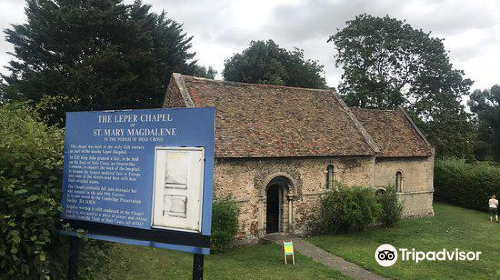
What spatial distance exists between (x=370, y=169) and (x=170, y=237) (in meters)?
19.9

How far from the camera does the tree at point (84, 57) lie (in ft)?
82.0

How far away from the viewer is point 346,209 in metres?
20.1

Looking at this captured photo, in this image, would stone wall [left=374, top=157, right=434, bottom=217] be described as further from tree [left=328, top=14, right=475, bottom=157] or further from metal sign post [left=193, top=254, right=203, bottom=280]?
metal sign post [left=193, top=254, right=203, bottom=280]

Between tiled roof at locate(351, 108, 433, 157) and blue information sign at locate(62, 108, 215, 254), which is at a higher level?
tiled roof at locate(351, 108, 433, 157)

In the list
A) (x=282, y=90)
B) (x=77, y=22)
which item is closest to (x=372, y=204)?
(x=282, y=90)

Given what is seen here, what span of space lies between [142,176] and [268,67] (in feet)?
122

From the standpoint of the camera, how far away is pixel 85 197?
5.27 meters

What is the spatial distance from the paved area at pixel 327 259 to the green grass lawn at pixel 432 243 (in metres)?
0.34

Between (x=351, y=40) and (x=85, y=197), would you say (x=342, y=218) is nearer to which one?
(x=85, y=197)

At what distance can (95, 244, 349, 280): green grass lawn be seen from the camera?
45.2 feet

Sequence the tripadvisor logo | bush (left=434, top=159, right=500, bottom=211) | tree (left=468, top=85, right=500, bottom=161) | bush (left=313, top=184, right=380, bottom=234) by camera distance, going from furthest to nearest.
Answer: tree (left=468, top=85, right=500, bottom=161)
bush (left=434, top=159, right=500, bottom=211)
bush (left=313, top=184, right=380, bottom=234)
the tripadvisor logo

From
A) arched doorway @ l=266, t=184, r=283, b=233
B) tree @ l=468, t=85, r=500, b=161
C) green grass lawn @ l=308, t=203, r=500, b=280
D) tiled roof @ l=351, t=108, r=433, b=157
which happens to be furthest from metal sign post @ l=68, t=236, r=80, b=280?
tree @ l=468, t=85, r=500, b=161

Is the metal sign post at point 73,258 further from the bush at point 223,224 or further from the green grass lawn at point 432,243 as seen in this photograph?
the green grass lawn at point 432,243

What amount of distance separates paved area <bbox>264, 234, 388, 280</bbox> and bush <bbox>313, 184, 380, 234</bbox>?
6.69ft
